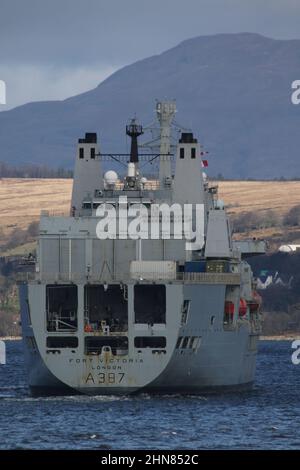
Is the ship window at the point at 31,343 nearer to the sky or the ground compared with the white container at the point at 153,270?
nearer to the ground

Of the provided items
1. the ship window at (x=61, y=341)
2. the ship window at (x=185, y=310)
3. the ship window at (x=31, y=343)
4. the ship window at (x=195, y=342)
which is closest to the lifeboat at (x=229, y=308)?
the ship window at (x=195, y=342)

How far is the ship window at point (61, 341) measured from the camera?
75.9 m

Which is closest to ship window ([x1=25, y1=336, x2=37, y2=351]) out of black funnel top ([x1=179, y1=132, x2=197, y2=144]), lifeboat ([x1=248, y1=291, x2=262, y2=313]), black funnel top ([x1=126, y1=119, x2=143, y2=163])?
black funnel top ([x1=126, y1=119, x2=143, y2=163])

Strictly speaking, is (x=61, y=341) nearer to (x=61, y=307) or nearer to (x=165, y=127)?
(x=61, y=307)

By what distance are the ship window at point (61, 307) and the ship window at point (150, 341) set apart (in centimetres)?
296

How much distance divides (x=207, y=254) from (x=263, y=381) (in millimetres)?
17543

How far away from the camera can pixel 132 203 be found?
82812mm

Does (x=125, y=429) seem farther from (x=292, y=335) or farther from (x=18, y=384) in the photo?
(x=292, y=335)

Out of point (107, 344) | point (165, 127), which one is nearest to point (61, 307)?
point (107, 344)

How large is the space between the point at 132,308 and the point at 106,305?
7.44 feet

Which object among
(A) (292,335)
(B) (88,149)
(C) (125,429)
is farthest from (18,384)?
(A) (292,335)

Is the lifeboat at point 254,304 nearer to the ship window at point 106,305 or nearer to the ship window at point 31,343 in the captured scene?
the ship window at point 106,305

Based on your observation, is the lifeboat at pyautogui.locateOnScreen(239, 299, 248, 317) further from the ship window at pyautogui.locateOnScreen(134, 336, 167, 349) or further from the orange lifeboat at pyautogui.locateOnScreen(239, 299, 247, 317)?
the ship window at pyautogui.locateOnScreen(134, 336, 167, 349)

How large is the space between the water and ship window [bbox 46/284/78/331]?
324 cm
